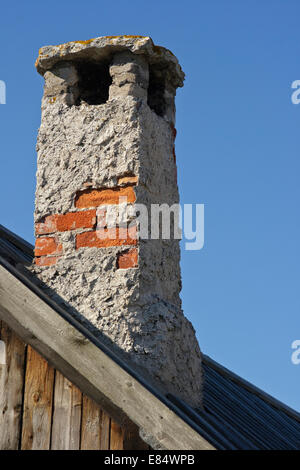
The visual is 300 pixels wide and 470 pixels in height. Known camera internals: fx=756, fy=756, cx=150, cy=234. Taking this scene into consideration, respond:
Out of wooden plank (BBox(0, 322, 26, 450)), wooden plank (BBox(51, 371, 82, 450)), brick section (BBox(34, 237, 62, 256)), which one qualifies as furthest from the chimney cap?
wooden plank (BBox(51, 371, 82, 450))

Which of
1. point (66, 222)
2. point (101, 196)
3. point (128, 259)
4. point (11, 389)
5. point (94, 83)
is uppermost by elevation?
point (94, 83)

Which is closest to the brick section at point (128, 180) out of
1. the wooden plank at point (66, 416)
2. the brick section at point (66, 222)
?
the brick section at point (66, 222)

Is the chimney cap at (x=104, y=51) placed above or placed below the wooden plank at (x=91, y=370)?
above

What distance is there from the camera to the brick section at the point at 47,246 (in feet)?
13.6

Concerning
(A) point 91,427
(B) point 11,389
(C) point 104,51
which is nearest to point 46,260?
(B) point 11,389

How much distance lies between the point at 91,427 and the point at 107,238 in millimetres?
1047

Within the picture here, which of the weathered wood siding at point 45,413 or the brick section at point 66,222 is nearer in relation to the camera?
the weathered wood siding at point 45,413

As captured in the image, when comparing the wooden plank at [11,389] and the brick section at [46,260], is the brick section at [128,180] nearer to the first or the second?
the brick section at [46,260]

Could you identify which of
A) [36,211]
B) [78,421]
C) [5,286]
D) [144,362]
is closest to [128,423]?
[78,421]

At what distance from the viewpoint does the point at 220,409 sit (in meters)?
4.59

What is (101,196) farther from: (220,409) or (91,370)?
(220,409)

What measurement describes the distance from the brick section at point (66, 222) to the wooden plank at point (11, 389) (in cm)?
68

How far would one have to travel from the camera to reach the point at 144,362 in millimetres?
3773

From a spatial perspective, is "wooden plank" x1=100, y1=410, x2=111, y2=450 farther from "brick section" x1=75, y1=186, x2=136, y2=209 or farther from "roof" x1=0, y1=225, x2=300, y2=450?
"brick section" x1=75, y1=186, x2=136, y2=209
